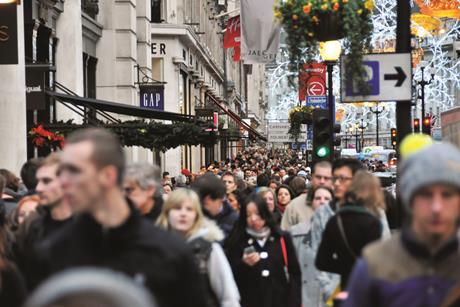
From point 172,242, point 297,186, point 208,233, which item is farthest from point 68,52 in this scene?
point 172,242

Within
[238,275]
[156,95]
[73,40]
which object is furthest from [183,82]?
[238,275]

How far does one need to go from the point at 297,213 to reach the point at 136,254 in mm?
6849

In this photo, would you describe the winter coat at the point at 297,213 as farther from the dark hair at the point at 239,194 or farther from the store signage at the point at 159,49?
the store signage at the point at 159,49

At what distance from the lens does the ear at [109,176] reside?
174 inches

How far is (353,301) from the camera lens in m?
4.39

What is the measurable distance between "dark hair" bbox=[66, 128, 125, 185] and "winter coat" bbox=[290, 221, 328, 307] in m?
5.89

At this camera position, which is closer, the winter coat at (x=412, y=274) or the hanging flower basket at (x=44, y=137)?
the winter coat at (x=412, y=274)

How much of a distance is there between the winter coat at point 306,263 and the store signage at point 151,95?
23.4 metres

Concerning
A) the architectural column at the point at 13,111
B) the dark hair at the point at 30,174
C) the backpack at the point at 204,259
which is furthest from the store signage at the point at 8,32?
the backpack at the point at 204,259

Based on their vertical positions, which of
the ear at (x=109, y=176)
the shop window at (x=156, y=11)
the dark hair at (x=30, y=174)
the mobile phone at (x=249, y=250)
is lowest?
the mobile phone at (x=249, y=250)

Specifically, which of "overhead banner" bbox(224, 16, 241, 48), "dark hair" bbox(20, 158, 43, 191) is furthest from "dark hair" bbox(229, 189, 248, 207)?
"overhead banner" bbox(224, 16, 241, 48)

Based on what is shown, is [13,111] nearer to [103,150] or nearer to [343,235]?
[343,235]

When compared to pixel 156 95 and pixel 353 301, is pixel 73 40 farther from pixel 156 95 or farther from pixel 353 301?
pixel 353 301

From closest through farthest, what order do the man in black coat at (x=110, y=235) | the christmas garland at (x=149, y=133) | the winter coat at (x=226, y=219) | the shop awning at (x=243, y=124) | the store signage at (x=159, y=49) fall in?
the man in black coat at (x=110, y=235)
the winter coat at (x=226, y=219)
the christmas garland at (x=149, y=133)
the store signage at (x=159, y=49)
the shop awning at (x=243, y=124)
